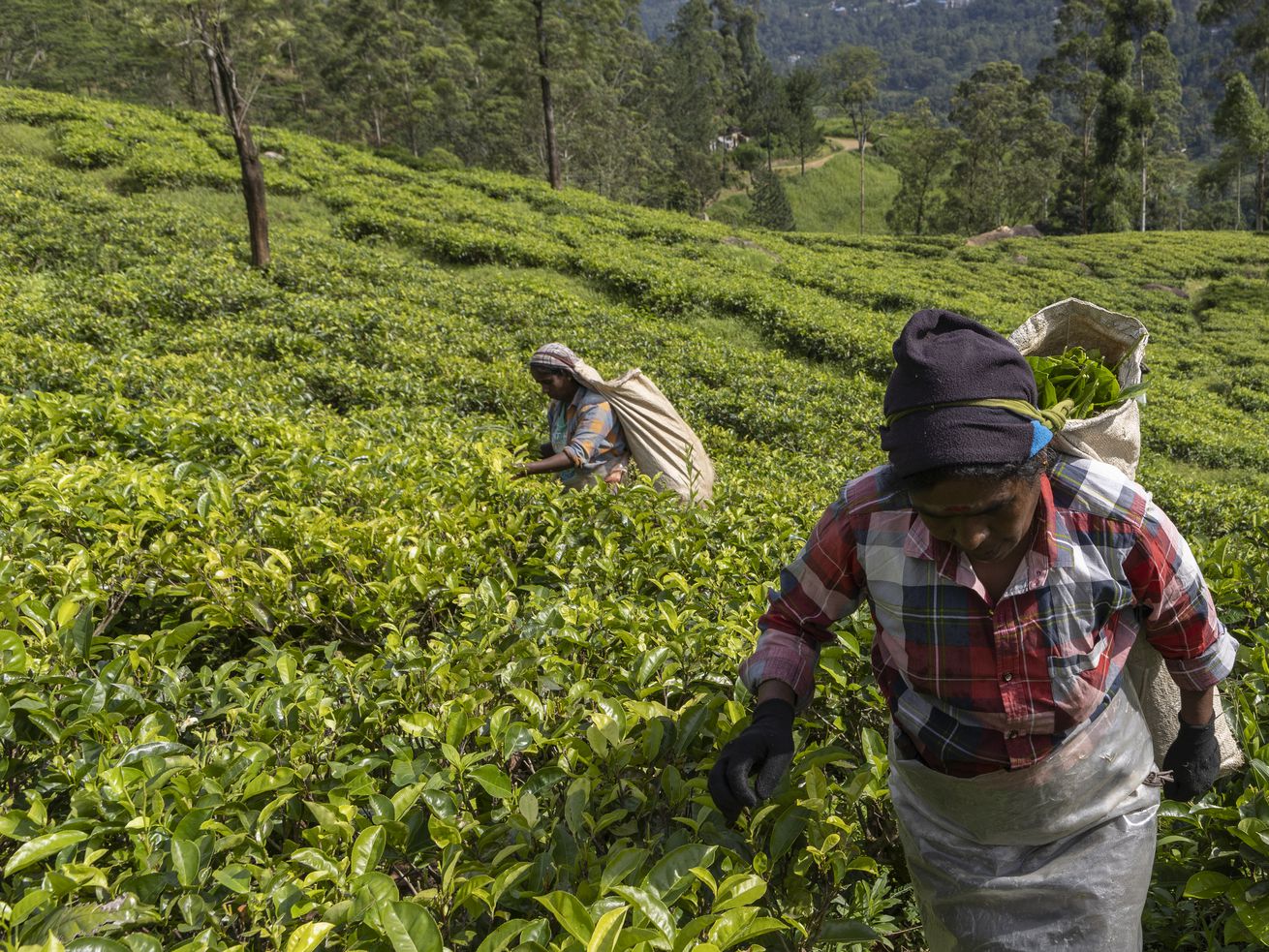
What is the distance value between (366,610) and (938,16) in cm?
23591

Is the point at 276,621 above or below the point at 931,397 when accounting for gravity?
below

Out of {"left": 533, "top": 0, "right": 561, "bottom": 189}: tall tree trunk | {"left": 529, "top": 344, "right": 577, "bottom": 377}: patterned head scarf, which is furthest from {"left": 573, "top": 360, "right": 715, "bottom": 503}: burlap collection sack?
{"left": 533, "top": 0, "right": 561, "bottom": 189}: tall tree trunk

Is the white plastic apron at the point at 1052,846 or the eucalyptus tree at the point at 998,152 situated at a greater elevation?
the eucalyptus tree at the point at 998,152

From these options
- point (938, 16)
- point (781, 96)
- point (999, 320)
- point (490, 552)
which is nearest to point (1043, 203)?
point (781, 96)

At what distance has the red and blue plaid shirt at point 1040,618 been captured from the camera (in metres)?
1.39

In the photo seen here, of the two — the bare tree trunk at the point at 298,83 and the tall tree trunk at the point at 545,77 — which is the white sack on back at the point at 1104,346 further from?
the bare tree trunk at the point at 298,83

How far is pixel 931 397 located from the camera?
1249 millimetres

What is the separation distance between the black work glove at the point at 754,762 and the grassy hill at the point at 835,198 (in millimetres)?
49849

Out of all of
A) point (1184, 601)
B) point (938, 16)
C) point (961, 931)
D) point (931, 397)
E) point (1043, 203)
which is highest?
point (938, 16)

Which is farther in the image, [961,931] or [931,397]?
[961,931]

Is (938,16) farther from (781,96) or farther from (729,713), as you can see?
(729,713)

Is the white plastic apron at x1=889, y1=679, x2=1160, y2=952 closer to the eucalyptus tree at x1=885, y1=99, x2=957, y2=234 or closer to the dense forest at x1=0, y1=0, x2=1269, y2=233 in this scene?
the dense forest at x1=0, y1=0, x2=1269, y2=233

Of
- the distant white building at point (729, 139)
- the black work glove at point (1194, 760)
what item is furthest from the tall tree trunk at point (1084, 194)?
the black work glove at point (1194, 760)

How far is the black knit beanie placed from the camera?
122cm
